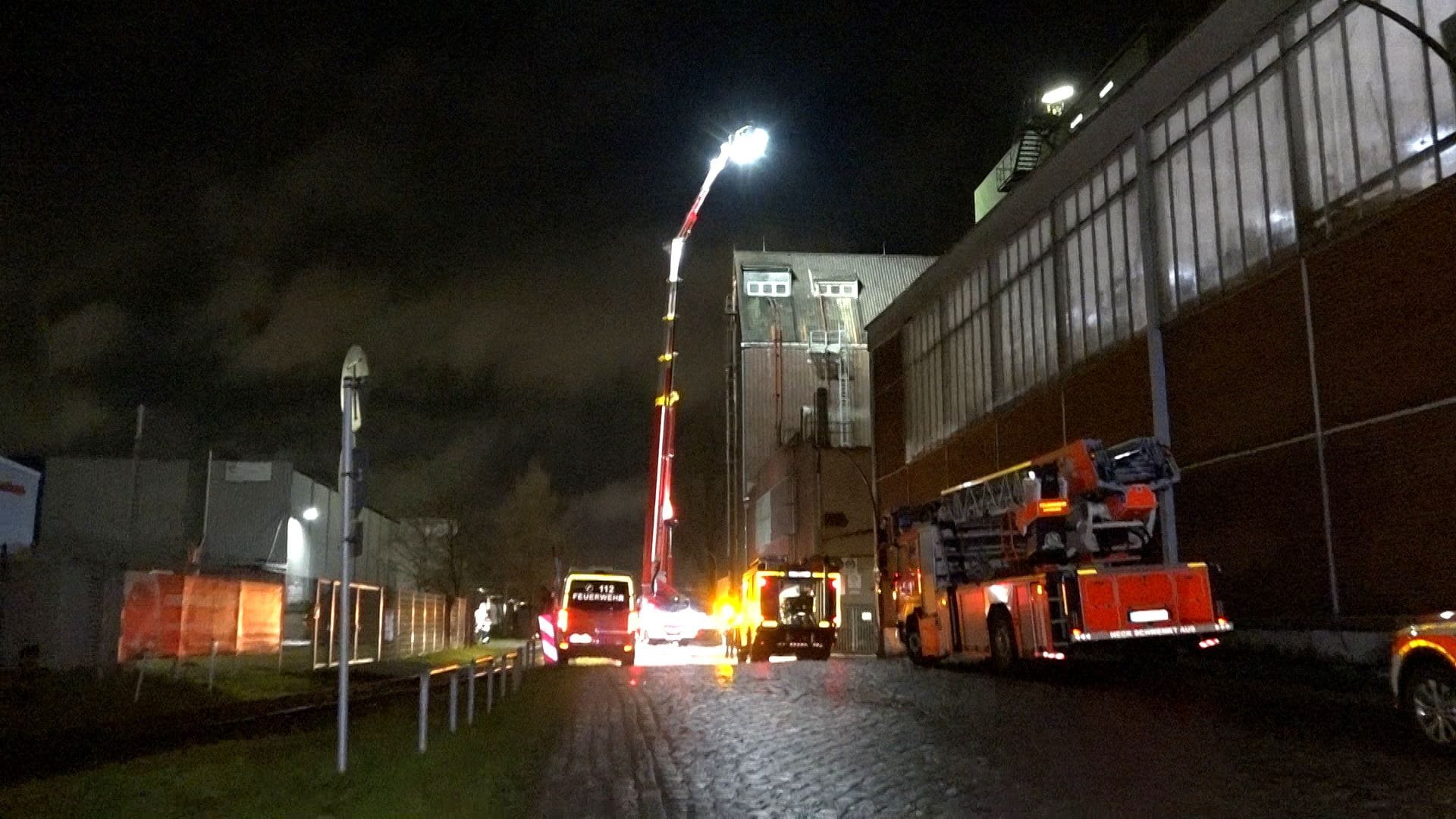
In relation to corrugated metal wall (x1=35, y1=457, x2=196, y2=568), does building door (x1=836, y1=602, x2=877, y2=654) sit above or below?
below

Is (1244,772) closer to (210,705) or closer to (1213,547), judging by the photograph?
(1213,547)

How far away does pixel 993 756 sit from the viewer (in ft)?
35.9

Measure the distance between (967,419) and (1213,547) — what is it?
14.9 m

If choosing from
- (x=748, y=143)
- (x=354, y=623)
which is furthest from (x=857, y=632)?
(x=354, y=623)

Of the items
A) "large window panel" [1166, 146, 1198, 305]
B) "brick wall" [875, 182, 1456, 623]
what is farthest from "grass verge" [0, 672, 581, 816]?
"large window panel" [1166, 146, 1198, 305]

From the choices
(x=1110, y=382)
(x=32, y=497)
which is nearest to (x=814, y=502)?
(x=1110, y=382)

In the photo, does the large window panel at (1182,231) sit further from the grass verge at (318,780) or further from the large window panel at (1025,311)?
the grass verge at (318,780)

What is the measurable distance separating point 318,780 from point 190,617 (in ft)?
46.5

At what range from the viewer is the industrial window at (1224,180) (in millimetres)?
22375

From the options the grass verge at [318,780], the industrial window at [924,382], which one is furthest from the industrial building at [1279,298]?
the grass verge at [318,780]

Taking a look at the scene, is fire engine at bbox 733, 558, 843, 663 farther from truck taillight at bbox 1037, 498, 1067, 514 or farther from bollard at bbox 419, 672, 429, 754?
bollard at bbox 419, 672, 429, 754

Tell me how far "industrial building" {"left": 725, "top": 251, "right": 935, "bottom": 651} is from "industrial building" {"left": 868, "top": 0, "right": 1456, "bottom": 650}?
2228cm

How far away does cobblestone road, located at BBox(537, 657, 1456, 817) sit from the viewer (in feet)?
28.9

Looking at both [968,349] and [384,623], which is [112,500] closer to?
[384,623]
